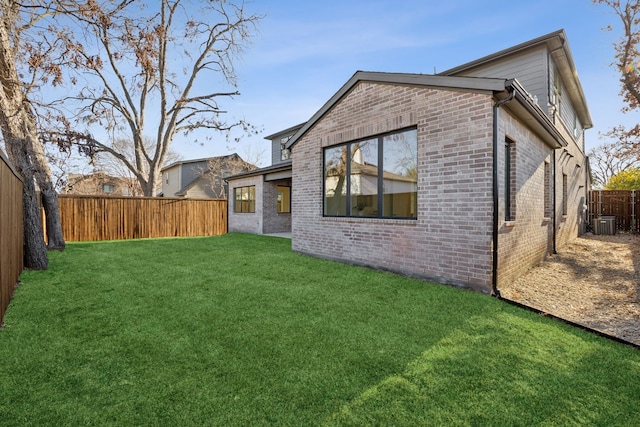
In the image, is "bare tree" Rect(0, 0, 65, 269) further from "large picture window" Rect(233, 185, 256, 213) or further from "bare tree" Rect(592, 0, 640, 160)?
"bare tree" Rect(592, 0, 640, 160)

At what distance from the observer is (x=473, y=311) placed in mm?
4059

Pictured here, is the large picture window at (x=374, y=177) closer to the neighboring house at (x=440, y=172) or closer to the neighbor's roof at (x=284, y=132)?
the neighboring house at (x=440, y=172)

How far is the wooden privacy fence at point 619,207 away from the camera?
1537 cm

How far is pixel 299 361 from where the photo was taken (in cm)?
275

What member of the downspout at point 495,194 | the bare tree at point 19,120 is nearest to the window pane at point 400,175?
the downspout at point 495,194

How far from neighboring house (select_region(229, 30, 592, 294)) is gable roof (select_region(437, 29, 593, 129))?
0.13 feet

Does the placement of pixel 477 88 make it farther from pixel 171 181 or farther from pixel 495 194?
pixel 171 181

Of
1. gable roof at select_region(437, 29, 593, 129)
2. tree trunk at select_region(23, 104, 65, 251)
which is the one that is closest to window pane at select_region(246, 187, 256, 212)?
tree trunk at select_region(23, 104, 65, 251)

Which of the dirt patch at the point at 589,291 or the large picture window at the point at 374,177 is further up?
the large picture window at the point at 374,177

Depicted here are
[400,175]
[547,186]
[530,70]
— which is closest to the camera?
[400,175]

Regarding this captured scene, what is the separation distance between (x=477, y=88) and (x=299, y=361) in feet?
15.6

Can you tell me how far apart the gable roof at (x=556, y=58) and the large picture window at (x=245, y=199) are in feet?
32.0

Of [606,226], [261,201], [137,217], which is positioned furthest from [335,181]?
[606,226]

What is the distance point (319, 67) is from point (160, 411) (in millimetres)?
9096
